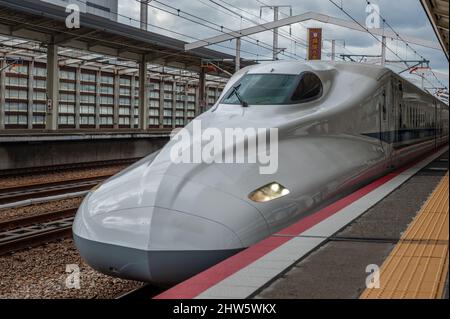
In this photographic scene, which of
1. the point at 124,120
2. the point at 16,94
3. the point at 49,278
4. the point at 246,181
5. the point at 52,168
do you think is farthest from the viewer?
the point at 124,120

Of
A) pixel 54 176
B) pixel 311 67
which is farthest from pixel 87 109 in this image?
pixel 311 67

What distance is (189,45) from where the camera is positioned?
1059 inches

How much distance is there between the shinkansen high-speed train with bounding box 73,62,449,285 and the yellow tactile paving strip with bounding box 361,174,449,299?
4.01 ft

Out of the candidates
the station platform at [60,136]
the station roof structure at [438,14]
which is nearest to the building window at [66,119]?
the station platform at [60,136]

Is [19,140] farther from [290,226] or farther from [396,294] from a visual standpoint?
[396,294]

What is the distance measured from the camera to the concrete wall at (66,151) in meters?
18.6

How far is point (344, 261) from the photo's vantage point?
4.11 meters

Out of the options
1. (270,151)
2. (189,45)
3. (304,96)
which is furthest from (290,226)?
(189,45)

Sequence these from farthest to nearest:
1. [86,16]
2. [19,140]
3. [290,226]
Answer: [86,16], [19,140], [290,226]

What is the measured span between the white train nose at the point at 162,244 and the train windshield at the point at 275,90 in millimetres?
2769

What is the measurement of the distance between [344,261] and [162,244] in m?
1.53

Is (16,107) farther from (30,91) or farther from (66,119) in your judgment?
(66,119)

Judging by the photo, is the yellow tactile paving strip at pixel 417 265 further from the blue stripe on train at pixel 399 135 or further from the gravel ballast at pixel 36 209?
the gravel ballast at pixel 36 209

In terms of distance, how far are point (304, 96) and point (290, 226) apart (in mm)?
2534
